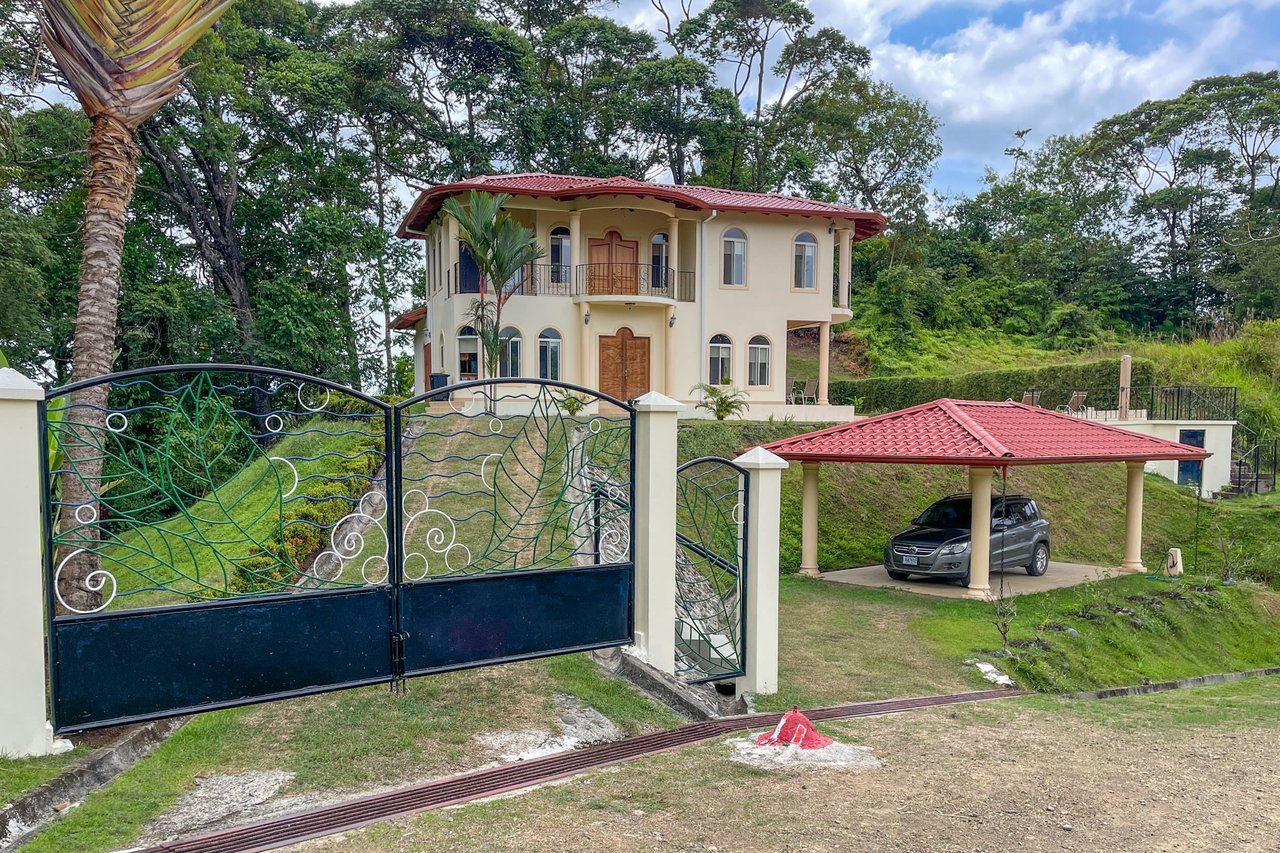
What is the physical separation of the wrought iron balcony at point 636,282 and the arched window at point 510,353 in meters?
2.33

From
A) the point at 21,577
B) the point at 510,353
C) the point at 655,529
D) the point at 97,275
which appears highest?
the point at 97,275

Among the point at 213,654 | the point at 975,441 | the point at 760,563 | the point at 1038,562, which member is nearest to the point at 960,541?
the point at 975,441

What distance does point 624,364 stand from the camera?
26406mm

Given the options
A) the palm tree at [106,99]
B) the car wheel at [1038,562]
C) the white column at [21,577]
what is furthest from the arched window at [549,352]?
the white column at [21,577]

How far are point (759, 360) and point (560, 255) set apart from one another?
23.2 ft

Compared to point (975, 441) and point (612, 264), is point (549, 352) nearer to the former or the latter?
point (612, 264)

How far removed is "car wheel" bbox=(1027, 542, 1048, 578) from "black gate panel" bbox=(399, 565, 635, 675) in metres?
11.1

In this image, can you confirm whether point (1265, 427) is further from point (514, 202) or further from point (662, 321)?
point (514, 202)

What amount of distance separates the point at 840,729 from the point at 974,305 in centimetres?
3769

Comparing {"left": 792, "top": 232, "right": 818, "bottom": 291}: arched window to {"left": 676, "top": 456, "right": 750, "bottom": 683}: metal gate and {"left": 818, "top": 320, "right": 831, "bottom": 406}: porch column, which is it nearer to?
{"left": 818, "top": 320, "right": 831, "bottom": 406}: porch column

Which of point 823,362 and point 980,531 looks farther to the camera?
point 823,362

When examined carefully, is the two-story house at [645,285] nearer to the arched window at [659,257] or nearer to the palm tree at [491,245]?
the arched window at [659,257]

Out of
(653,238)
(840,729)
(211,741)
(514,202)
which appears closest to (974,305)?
(653,238)

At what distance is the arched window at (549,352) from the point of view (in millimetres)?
25578
